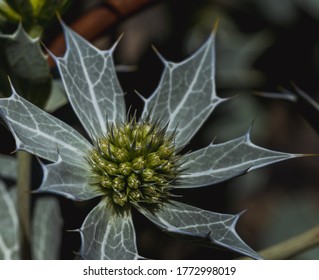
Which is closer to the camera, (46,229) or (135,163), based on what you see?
(135,163)

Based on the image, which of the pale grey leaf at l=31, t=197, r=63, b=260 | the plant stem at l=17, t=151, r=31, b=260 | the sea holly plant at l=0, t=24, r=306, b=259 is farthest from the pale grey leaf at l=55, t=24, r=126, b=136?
the pale grey leaf at l=31, t=197, r=63, b=260

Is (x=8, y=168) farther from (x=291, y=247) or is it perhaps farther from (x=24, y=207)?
(x=291, y=247)

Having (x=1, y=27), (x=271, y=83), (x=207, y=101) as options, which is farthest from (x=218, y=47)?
(x=1, y=27)

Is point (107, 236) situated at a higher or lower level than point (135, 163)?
lower

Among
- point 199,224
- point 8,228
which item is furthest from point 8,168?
point 199,224

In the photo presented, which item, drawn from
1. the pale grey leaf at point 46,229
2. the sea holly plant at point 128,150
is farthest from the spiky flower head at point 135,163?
the pale grey leaf at point 46,229

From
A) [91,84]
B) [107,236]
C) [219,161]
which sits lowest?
[107,236]
